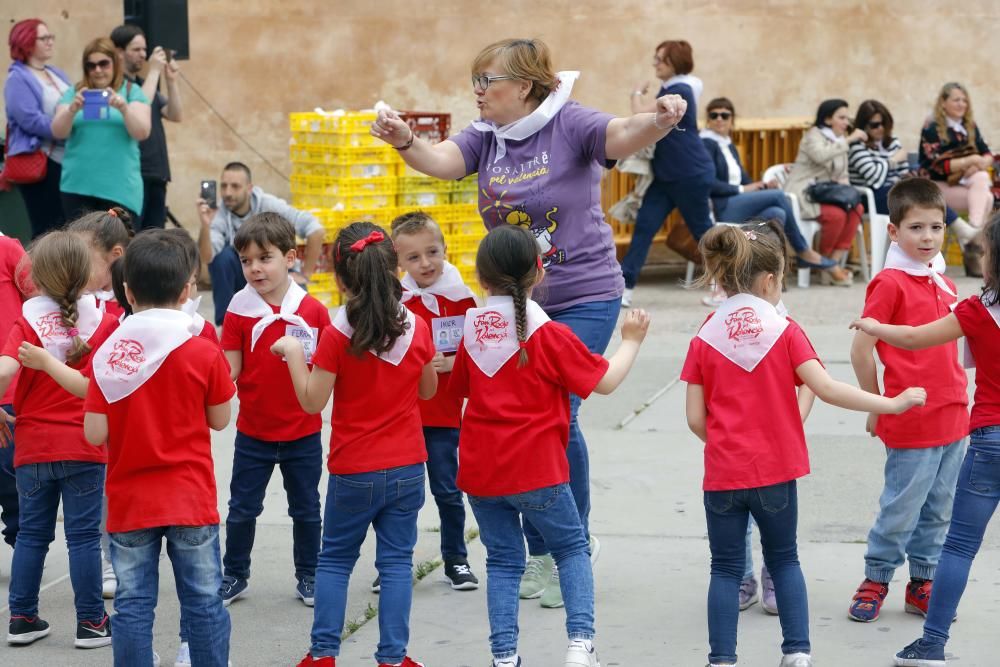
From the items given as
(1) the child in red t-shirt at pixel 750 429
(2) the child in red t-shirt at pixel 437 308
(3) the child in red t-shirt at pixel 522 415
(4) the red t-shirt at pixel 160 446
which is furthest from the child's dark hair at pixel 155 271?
(1) the child in red t-shirt at pixel 750 429

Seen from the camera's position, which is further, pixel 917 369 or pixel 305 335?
pixel 305 335

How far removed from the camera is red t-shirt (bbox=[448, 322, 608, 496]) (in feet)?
13.4

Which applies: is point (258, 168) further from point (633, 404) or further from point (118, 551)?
point (118, 551)

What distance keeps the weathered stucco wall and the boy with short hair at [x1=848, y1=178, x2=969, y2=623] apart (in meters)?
8.95

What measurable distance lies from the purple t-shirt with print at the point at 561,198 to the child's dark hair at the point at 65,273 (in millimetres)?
1336

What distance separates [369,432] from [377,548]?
1.13ft

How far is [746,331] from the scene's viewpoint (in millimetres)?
4047

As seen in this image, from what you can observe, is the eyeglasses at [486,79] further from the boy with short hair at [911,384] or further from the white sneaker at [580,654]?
the white sneaker at [580,654]

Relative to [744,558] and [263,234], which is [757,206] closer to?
[263,234]

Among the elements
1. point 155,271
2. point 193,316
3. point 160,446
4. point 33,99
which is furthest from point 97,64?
point 160,446

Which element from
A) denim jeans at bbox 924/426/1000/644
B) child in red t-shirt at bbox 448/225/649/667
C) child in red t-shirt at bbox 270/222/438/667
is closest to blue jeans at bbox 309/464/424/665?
child in red t-shirt at bbox 270/222/438/667

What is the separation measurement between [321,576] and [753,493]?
1.28 meters

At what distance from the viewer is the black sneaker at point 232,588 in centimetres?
494

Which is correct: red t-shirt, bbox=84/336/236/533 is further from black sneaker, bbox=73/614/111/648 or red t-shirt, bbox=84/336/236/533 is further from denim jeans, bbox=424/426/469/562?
denim jeans, bbox=424/426/469/562
